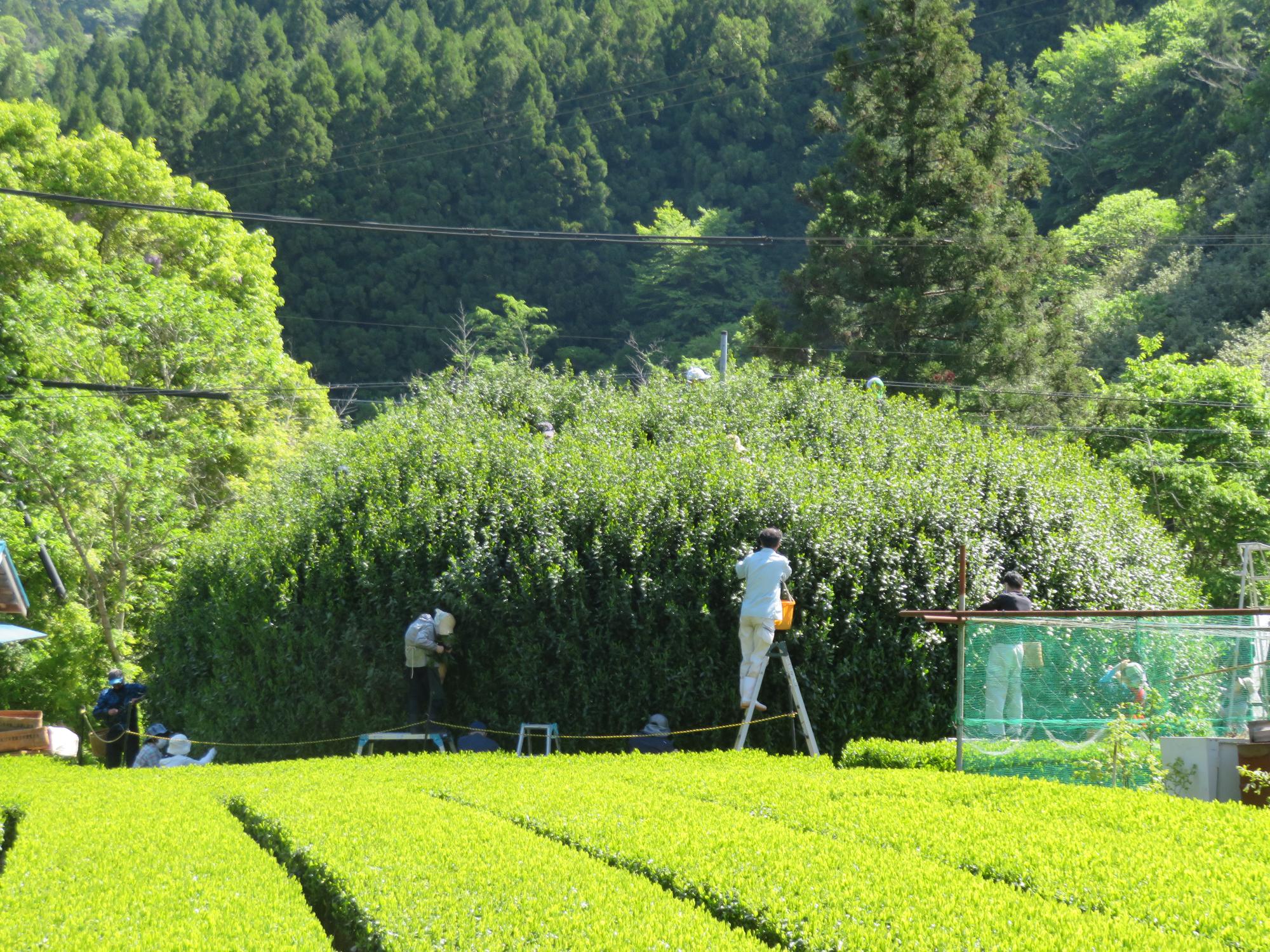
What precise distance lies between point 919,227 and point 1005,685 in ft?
91.2

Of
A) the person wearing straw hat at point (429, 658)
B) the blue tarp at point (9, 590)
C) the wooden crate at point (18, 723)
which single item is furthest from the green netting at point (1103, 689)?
the wooden crate at point (18, 723)

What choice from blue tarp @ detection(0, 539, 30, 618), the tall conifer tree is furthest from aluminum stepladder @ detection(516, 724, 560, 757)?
the tall conifer tree

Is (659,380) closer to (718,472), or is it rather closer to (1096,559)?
(718,472)

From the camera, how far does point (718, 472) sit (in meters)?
15.8

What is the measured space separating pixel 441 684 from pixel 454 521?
2152 mm

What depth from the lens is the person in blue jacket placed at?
20.6 meters

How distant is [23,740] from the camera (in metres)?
23.9

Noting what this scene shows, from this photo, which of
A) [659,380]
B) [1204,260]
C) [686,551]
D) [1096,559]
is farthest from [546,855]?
[1204,260]

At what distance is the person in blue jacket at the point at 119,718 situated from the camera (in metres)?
20.6

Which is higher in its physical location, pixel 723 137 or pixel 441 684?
pixel 723 137

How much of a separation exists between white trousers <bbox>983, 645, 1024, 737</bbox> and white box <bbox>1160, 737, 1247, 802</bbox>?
1.52 meters

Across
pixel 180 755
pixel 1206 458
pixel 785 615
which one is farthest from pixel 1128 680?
pixel 1206 458

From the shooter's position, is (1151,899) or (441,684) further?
(441,684)

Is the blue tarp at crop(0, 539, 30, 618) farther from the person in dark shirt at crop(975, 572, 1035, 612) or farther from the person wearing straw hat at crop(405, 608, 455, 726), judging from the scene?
the person in dark shirt at crop(975, 572, 1035, 612)
